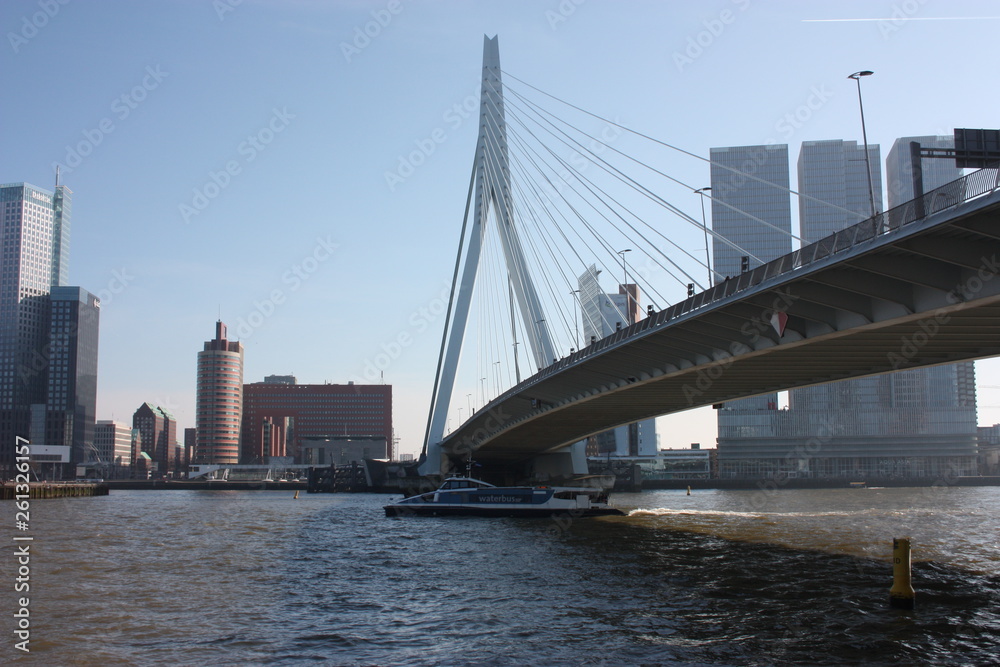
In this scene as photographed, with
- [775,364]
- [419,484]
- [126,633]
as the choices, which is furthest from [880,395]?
[126,633]

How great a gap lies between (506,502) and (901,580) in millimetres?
35241

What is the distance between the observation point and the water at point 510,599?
16.3 m

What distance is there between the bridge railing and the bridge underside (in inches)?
5.4

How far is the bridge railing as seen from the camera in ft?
67.0

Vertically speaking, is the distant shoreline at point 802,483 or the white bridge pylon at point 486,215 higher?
the white bridge pylon at point 486,215

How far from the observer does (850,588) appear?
22406 millimetres

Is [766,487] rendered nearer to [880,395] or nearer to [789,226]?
[880,395]

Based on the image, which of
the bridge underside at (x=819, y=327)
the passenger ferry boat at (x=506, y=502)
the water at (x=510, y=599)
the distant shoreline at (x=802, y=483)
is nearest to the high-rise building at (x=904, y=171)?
the distant shoreline at (x=802, y=483)

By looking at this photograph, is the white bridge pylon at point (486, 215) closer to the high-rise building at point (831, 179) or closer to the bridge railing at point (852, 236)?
the bridge railing at point (852, 236)

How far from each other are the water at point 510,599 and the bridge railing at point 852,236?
8498 millimetres

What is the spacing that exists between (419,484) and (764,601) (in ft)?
220

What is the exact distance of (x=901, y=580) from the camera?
1989cm

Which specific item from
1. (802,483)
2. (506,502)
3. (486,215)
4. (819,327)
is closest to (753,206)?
(802,483)

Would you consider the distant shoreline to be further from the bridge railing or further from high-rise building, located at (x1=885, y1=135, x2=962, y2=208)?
the bridge railing
